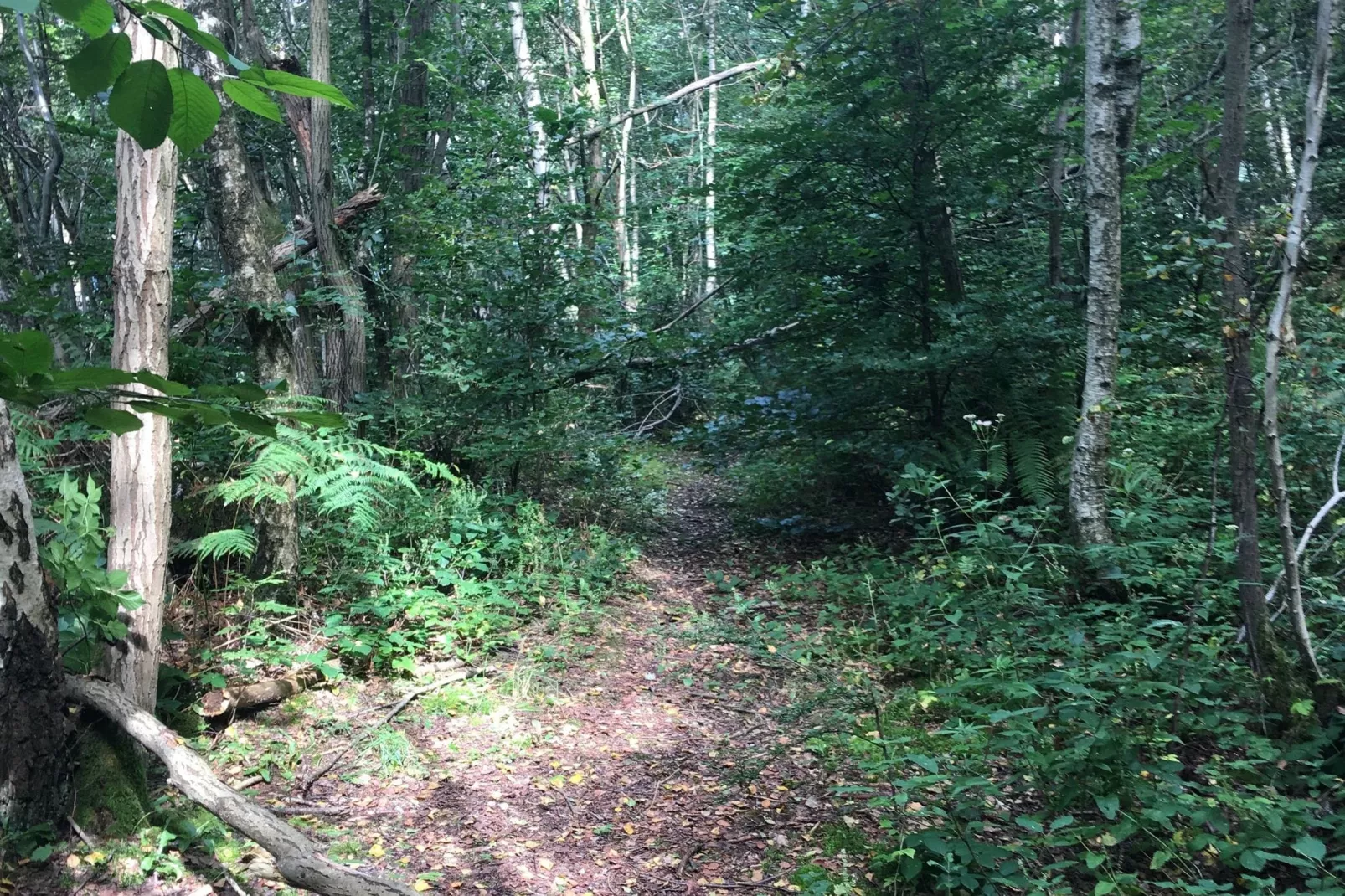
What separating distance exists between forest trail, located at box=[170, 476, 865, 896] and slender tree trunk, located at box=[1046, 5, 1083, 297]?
4.93 m

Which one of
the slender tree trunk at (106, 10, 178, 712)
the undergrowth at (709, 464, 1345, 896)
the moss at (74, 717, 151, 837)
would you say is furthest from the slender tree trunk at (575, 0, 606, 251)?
the moss at (74, 717, 151, 837)

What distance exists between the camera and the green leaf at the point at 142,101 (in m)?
0.90

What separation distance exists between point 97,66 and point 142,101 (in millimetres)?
51

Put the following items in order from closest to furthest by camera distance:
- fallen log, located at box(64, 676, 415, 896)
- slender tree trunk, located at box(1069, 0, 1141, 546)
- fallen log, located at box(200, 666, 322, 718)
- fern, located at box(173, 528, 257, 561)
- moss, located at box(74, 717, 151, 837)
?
1. fallen log, located at box(64, 676, 415, 896)
2. moss, located at box(74, 717, 151, 837)
3. fallen log, located at box(200, 666, 322, 718)
4. fern, located at box(173, 528, 257, 561)
5. slender tree trunk, located at box(1069, 0, 1141, 546)

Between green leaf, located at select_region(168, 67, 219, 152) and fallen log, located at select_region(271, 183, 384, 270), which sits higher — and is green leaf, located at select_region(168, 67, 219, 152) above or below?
below

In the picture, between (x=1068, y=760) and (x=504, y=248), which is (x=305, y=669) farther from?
(x=504, y=248)

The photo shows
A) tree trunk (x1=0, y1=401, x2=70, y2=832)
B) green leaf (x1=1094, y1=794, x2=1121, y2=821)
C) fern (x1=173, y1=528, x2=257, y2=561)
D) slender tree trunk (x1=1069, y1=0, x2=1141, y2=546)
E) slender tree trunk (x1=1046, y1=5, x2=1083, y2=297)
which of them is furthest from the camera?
slender tree trunk (x1=1046, y1=5, x2=1083, y2=297)

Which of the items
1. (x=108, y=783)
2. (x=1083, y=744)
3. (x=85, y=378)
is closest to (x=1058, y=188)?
(x=1083, y=744)

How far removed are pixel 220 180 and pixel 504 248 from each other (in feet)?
10.4

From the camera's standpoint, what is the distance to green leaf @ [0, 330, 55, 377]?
96 centimetres

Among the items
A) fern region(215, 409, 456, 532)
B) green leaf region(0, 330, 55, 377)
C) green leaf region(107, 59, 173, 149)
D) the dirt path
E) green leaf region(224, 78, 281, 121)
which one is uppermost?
green leaf region(224, 78, 281, 121)

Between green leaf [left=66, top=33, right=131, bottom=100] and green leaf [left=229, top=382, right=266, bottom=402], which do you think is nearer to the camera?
green leaf [left=66, top=33, right=131, bottom=100]

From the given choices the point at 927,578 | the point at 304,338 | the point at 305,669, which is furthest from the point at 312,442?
the point at 927,578

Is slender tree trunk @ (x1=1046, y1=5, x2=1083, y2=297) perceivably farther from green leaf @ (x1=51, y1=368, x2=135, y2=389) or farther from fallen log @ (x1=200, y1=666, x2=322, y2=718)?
green leaf @ (x1=51, y1=368, x2=135, y2=389)
